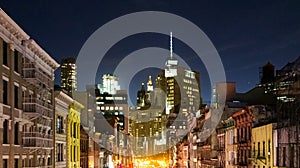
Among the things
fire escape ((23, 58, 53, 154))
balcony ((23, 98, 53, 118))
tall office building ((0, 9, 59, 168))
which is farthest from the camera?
fire escape ((23, 58, 53, 154))

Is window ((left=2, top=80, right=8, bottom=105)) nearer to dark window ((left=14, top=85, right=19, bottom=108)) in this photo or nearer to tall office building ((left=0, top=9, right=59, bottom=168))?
tall office building ((left=0, top=9, right=59, bottom=168))

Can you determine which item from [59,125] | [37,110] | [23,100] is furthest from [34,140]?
[59,125]

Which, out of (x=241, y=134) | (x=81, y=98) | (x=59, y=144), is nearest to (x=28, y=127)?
(x=59, y=144)

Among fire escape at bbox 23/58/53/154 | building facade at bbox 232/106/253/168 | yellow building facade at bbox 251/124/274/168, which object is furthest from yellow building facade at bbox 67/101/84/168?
yellow building facade at bbox 251/124/274/168

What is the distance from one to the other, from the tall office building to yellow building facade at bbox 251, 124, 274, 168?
20.2 meters

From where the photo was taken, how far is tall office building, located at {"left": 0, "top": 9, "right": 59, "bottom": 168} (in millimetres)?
38219

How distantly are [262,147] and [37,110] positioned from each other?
2317cm

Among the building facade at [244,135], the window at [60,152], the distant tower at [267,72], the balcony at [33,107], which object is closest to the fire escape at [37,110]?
the balcony at [33,107]

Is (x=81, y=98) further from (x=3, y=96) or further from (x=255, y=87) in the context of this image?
(x=3, y=96)

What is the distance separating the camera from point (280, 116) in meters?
49.4

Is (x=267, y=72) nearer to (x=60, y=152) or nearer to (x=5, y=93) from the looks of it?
(x=60, y=152)

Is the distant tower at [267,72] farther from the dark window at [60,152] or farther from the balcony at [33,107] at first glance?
the balcony at [33,107]

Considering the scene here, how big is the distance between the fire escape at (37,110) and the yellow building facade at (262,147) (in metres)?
20.2

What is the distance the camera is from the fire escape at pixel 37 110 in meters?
44.2
